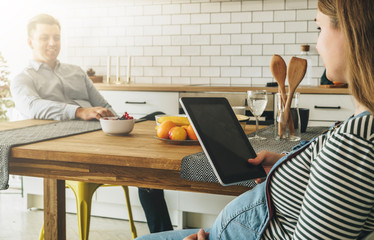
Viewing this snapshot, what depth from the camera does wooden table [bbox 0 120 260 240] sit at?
1322mm

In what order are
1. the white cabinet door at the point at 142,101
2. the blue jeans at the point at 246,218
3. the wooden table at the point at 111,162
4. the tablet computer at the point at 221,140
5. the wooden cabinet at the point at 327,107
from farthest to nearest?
the white cabinet door at the point at 142,101 → the wooden cabinet at the point at 327,107 → the wooden table at the point at 111,162 → the tablet computer at the point at 221,140 → the blue jeans at the point at 246,218

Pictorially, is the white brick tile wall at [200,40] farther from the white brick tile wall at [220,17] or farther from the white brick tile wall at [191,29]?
the white brick tile wall at [220,17]

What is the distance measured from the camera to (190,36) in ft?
14.3

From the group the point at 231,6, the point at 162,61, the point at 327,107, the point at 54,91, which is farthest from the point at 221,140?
the point at 162,61

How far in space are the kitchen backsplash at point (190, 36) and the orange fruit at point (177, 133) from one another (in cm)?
277

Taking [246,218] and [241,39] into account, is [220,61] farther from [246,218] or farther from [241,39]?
[246,218]

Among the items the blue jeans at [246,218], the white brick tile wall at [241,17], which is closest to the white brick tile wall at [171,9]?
the white brick tile wall at [241,17]

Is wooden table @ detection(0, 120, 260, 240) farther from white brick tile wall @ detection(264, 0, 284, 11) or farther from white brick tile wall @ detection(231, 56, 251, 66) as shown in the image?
white brick tile wall @ detection(264, 0, 284, 11)

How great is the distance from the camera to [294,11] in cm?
406

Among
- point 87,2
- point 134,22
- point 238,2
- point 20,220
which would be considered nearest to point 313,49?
point 238,2

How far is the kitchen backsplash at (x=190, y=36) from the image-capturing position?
162 inches

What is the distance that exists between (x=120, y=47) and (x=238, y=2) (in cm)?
133

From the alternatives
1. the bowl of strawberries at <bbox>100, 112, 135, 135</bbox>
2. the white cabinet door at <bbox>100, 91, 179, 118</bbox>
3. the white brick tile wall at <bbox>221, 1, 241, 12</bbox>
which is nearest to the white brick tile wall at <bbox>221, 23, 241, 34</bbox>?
the white brick tile wall at <bbox>221, 1, 241, 12</bbox>

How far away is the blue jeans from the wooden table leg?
0.80 meters
